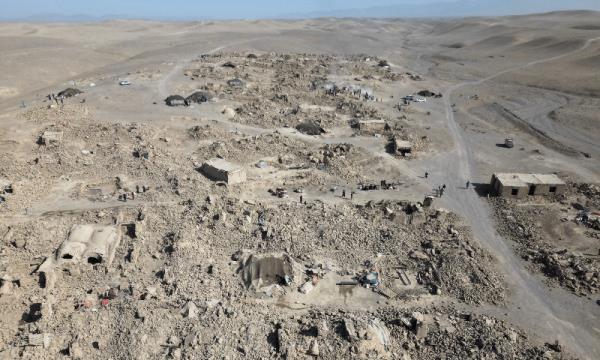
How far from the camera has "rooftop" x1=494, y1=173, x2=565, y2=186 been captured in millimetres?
32188

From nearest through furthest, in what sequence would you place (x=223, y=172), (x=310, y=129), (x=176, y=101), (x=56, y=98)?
(x=223, y=172)
(x=310, y=129)
(x=176, y=101)
(x=56, y=98)

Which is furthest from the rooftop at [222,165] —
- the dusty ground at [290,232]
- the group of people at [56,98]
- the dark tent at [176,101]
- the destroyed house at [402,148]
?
the group of people at [56,98]

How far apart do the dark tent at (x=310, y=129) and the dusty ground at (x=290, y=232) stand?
67 centimetres

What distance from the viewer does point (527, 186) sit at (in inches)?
1258

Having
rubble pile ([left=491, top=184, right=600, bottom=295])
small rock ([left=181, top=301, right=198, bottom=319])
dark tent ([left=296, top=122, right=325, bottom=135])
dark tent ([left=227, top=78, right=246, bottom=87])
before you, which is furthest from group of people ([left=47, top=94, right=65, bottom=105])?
rubble pile ([left=491, top=184, right=600, bottom=295])

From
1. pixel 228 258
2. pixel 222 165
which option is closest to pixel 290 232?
pixel 228 258

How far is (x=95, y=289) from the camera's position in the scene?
69.6 feet

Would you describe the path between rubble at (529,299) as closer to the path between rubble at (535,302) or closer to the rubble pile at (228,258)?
the path between rubble at (535,302)

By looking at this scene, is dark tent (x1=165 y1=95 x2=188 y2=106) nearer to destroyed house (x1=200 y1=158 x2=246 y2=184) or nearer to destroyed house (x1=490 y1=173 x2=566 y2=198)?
destroyed house (x1=200 y1=158 x2=246 y2=184)

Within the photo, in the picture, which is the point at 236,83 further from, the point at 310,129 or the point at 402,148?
the point at 402,148

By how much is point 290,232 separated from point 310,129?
20.7 metres

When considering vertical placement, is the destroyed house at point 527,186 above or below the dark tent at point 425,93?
below

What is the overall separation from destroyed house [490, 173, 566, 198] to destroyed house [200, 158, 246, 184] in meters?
21.0

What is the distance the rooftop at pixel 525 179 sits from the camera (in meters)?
32.2
